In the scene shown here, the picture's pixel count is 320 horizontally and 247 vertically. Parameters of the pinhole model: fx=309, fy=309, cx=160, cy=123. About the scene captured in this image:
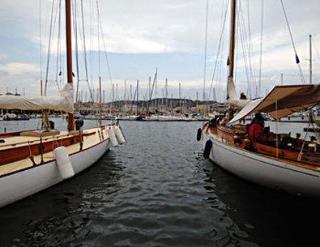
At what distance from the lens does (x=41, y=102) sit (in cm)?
1239

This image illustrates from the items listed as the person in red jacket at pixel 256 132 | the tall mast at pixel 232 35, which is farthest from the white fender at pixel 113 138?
the person in red jacket at pixel 256 132

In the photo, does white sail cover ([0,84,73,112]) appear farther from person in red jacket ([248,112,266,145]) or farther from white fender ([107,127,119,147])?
person in red jacket ([248,112,266,145])

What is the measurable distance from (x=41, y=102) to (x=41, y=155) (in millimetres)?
3454

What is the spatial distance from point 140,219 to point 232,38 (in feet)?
48.7

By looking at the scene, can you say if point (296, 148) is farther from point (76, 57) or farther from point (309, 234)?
point (76, 57)

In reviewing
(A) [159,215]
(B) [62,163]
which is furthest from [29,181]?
(A) [159,215]

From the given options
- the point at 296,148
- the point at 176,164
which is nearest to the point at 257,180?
the point at 296,148

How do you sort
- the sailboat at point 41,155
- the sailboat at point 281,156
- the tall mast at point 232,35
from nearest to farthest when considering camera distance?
the sailboat at point 281,156
the sailboat at point 41,155
the tall mast at point 232,35

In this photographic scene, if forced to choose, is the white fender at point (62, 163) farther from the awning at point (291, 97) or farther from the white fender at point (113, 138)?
the white fender at point (113, 138)

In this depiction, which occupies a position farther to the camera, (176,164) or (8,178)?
(176,164)

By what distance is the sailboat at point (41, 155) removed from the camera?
27.6ft

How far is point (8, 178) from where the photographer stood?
7.89m

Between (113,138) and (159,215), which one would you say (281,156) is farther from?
(113,138)

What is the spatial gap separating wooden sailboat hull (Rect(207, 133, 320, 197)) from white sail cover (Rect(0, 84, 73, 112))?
7237 millimetres
